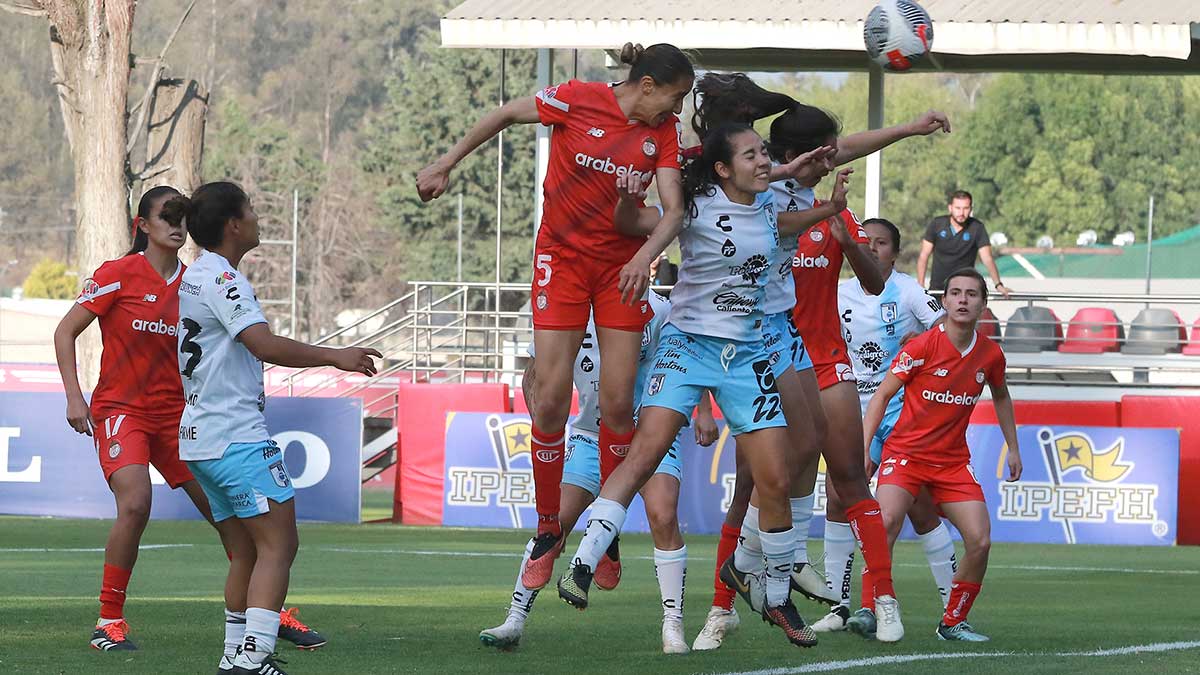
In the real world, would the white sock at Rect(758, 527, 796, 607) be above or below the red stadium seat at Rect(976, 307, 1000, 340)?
below

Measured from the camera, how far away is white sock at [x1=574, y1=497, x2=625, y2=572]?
7.04 metres

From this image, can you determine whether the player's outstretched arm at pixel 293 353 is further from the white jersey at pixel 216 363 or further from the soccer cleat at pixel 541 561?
the soccer cleat at pixel 541 561

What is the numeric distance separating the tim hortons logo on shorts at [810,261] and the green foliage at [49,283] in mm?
75404

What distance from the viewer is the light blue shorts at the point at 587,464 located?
8.43 metres

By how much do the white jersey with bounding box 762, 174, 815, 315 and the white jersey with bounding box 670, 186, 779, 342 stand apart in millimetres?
182

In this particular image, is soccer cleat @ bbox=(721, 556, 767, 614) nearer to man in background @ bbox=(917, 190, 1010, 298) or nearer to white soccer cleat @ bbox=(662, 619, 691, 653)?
white soccer cleat @ bbox=(662, 619, 691, 653)

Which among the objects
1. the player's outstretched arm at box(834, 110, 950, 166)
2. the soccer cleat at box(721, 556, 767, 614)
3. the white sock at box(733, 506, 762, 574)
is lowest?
the soccer cleat at box(721, 556, 767, 614)


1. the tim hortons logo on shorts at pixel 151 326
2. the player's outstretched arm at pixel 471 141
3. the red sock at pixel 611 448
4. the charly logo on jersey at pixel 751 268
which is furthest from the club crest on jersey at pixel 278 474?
the tim hortons logo on shorts at pixel 151 326

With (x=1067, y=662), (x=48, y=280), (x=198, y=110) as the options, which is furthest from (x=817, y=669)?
(x=48, y=280)

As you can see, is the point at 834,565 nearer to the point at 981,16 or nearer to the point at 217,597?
the point at 217,597

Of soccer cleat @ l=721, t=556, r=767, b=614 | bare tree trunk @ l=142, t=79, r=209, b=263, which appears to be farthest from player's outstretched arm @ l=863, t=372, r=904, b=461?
bare tree trunk @ l=142, t=79, r=209, b=263

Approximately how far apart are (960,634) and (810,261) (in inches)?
72.5

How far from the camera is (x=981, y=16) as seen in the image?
62.7 feet

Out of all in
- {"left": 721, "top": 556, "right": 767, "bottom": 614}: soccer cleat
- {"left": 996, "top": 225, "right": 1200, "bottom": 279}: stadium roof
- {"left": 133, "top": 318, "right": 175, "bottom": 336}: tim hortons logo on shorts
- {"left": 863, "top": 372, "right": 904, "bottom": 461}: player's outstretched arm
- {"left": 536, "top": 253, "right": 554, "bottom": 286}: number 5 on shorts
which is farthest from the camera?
{"left": 996, "top": 225, "right": 1200, "bottom": 279}: stadium roof
